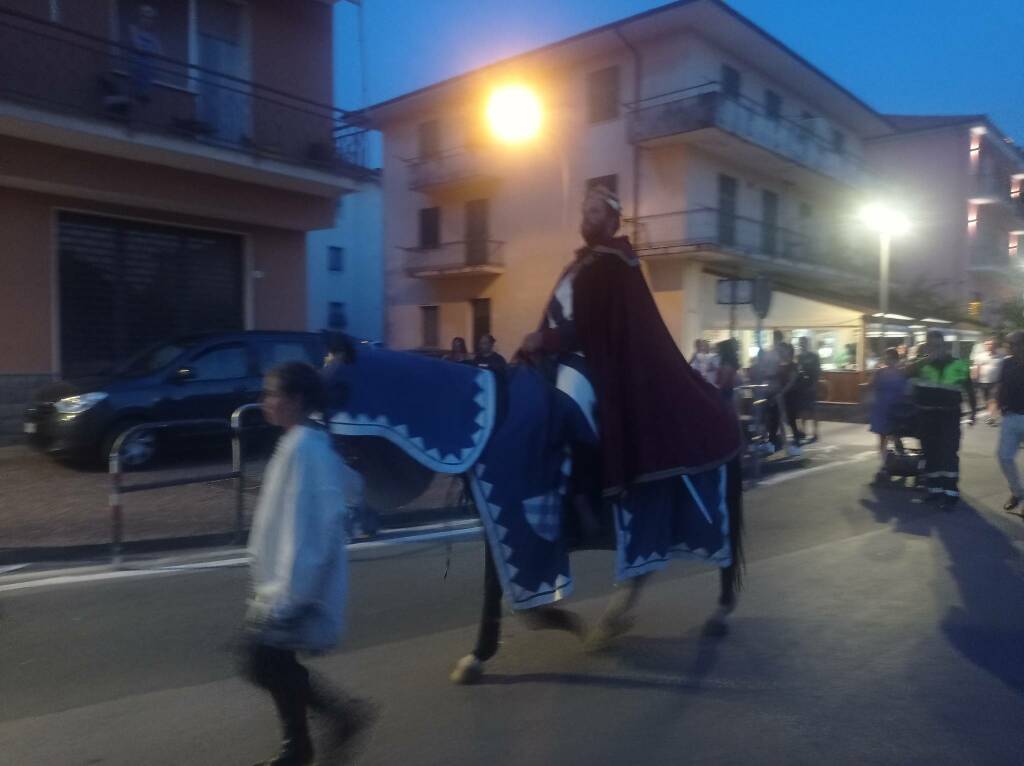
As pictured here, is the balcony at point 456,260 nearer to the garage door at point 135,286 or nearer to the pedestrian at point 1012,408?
the garage door at point 135,286

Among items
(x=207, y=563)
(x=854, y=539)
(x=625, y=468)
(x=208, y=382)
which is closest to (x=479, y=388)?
(x=625, y=468)

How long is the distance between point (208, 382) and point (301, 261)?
5.57 m

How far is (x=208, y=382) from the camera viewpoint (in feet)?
35.6

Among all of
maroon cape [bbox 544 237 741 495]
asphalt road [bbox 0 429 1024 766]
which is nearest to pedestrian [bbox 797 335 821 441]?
asphalt road [bbox 0 429 1024 766]

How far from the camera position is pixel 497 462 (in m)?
3.86

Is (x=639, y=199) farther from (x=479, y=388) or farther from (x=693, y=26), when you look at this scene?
(x=479, y=388)

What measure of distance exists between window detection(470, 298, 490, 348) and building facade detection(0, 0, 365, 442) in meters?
→ 14.1

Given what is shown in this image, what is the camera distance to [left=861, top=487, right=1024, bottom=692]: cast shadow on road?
→ 4641mm

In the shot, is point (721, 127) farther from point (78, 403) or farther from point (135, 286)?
point (78, 403)

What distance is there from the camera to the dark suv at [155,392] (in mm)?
9836

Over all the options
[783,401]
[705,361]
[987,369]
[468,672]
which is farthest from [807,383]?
[468,672]

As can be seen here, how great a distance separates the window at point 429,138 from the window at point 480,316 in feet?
17.1

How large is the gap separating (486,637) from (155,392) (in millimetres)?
7485

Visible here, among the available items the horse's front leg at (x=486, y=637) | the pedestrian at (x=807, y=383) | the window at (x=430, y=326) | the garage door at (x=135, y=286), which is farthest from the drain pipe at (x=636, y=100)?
the horse's front leg at (x=486, y=637)
